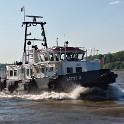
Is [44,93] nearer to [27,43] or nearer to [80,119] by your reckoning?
[27,43]

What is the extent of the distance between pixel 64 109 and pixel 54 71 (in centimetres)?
593

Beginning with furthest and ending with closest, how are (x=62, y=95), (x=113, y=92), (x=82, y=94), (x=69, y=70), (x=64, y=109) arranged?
(x=113, y=92) < (x=69, y=70) < (x=62, y=95) < (x=82, y=94) < (x=64, y=109)

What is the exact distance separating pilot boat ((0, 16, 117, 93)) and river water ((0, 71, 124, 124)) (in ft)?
2.03

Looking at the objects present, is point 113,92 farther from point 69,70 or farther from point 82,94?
point 69,70

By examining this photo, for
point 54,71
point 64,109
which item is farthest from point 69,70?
point 64,109

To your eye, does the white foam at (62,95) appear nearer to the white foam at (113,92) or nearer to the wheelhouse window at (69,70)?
the wheelhouse window at (69,70)

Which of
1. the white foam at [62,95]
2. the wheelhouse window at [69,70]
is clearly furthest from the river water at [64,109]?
the wheelhouse window at [69,70]

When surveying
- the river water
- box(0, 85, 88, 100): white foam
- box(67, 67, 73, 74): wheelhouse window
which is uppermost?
box(67, 67, 73, 74): wheelhouse window

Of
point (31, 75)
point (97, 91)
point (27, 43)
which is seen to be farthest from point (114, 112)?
point (27, 43)

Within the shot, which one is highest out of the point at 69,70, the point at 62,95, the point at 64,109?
the point at 69,70

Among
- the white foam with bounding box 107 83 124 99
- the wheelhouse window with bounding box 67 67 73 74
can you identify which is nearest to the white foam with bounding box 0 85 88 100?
the wheelhouse window with bounding box 67 67 73 74

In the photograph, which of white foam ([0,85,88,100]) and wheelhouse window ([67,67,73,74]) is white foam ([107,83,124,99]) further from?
wheelhouse window ([67,67,73,74])

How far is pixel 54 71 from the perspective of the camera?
26.9 meters

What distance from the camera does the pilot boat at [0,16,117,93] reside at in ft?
83.1
